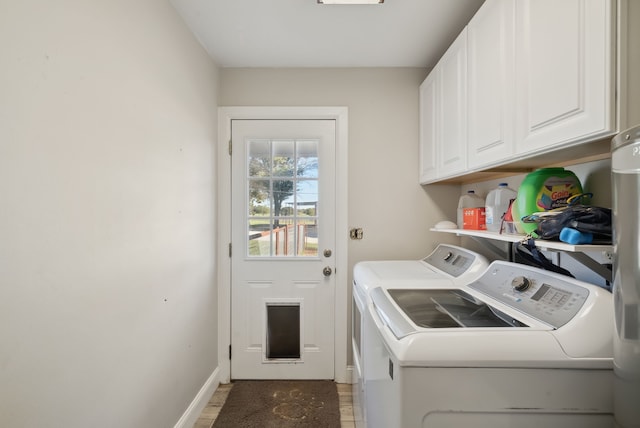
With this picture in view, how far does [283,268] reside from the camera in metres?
2.23

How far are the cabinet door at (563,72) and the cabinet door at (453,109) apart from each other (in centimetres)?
42

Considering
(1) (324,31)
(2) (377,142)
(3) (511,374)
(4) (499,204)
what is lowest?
(3) (511,374)

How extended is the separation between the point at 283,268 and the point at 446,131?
4.72ft

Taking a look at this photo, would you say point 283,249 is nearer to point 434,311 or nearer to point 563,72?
point 434,311

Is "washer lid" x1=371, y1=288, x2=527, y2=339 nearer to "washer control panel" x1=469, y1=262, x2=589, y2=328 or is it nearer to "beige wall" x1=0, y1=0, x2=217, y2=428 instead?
"washer control panel" x1=469, y1=262, x2=589, y2=328

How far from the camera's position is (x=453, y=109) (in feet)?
5.27

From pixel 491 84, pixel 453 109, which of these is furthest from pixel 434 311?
pixel 453 109

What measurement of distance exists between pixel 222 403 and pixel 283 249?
1.09 m

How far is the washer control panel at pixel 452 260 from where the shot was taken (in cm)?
158

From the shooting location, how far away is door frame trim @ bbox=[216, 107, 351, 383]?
2168mm

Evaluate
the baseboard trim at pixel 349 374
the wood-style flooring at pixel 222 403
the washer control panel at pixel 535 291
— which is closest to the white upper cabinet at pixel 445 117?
the washer control panel at pixel 535 291

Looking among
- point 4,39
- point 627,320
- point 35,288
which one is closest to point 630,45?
point 627,320

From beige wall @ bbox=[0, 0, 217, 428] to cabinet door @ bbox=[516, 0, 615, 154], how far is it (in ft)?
4.87

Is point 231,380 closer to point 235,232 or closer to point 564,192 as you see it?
point 235,232
